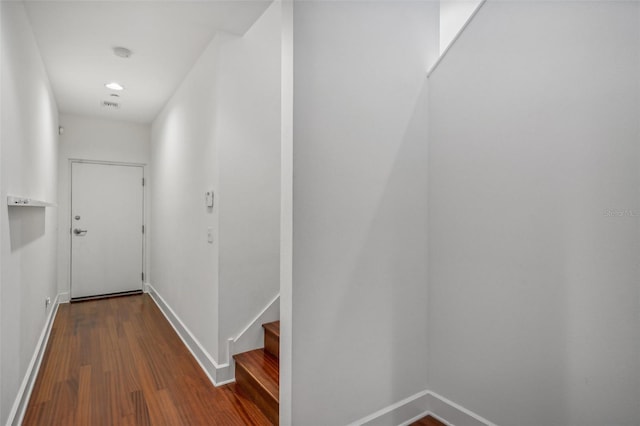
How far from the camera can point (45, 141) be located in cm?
307

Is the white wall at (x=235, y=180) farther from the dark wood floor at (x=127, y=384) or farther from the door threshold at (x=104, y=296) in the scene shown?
the door threshold at (x=104, y=296)

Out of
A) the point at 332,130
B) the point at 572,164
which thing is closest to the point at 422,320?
the point at 572,164

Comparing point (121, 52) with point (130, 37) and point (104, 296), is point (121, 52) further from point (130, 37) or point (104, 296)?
point (104, 296)

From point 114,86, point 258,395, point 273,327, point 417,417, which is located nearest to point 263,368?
point 258,395

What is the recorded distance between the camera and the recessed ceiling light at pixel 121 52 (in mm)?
2628

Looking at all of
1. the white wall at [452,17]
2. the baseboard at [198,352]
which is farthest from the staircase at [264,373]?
the white wall at [452,17]

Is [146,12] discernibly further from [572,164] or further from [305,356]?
[572,164]

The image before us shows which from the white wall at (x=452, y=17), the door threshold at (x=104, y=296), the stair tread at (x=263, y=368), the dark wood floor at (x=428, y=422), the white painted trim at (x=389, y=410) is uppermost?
the white wall at (x=452, y=17)

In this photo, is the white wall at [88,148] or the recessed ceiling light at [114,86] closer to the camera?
the recessed ceiling light at [114,86]

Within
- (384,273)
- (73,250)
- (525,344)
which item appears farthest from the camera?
(73,250)

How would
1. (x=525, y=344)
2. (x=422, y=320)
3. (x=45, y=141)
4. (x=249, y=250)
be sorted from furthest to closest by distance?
(x=45, y=141)
(x=249, y=250)
(x=422, y=320)
(x=525, y=344)

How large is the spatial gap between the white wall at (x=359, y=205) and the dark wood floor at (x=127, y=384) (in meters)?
0.72

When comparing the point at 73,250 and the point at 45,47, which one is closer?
the point at 45,47

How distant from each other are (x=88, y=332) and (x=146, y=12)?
3047mm
